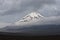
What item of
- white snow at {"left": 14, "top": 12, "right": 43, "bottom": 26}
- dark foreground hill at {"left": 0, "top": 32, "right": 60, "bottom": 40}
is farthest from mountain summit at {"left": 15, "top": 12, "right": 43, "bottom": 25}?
dark foreground hill at {"left": 0, "top": 32, "right": 60, "bottom": 40}

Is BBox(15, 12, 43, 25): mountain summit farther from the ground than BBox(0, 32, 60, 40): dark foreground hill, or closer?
farther from the ground

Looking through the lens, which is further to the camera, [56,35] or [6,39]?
[6,39]

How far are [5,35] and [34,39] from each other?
547mm

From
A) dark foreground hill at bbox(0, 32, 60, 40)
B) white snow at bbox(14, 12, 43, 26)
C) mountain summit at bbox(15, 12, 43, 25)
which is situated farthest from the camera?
mountain summit at bbox(15, 12, 43, 25)

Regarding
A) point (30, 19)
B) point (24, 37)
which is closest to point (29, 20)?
point (30, 19)

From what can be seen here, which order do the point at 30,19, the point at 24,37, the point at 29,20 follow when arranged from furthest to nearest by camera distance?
the point at 29,20 → the point at 30,19 → the point at 24,37

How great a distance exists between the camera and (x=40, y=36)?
237cm

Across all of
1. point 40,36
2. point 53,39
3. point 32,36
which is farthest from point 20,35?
point 53,39

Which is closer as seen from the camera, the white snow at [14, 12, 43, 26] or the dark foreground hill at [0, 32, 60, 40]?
the dark foreground hill at [0, 32, 60, 40]

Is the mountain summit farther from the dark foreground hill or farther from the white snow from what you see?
the dark foreground hill

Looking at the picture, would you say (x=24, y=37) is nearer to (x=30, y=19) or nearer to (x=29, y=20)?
(x=30, y=19)

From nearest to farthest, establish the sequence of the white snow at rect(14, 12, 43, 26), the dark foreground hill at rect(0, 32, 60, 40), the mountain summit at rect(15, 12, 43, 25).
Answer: the dark foreground hill at rect(0, 32, 60, 40) < the white snow at rect(14, 12, 43, 26) < the mountain summit at rect(15, 12, 43, 25)

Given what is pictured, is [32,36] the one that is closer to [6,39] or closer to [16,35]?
[16,35]

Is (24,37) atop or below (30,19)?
below
